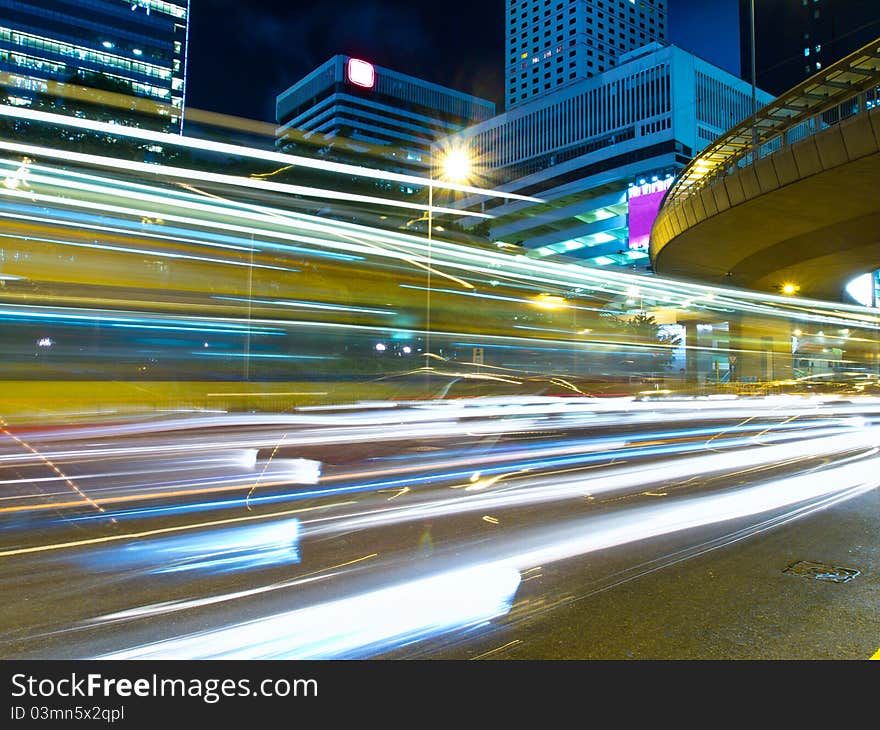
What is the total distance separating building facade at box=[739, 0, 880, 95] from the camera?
79.9m

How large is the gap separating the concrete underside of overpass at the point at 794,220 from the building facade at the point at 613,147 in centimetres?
3496

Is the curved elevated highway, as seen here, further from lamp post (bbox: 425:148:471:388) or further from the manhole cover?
the manhole cover

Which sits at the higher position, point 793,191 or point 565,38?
point 565,38

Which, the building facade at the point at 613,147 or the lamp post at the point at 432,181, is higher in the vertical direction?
the building facade at the point at 613,147

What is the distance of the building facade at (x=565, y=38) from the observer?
12962 cm

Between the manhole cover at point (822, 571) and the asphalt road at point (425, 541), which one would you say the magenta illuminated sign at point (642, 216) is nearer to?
the asphalt road at point (425, 541)

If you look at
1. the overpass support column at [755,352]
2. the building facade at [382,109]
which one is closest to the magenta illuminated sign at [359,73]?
the overpass support column at [755,352]

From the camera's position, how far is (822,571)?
5.17 meters

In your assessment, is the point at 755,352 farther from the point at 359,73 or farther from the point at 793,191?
the point at 359,73

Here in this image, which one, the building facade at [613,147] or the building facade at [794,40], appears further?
the building facade at [794,40]

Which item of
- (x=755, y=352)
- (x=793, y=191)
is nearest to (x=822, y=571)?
(x=793, y=191)

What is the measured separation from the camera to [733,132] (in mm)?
19078

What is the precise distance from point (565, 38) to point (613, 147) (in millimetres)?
66986
